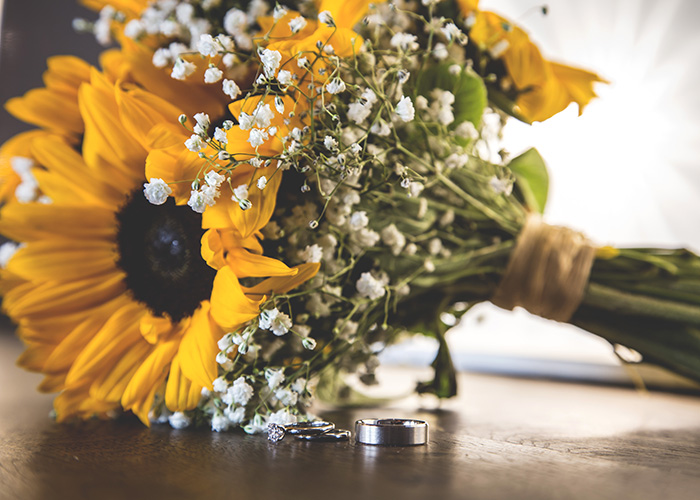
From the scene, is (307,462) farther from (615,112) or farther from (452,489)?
(615,112)

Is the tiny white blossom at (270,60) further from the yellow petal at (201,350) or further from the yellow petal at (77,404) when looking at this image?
the yellow petal at (77,404)

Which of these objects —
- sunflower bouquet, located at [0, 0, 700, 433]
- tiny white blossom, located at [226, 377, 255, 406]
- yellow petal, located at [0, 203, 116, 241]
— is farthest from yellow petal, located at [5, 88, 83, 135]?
tiny white blossom, located at [226, 377, 255, 406]

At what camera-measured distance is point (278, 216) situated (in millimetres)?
521

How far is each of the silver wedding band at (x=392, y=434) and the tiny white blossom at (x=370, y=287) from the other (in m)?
0.10

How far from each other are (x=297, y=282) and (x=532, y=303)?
27cm

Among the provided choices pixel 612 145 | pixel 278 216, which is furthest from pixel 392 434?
pixel 612 145

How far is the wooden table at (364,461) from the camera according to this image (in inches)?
13.8

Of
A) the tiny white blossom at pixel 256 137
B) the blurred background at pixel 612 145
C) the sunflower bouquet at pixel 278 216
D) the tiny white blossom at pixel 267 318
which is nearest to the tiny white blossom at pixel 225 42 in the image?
the sunflower bouquet at pixel 278 216

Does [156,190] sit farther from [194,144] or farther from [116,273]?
[116,273]

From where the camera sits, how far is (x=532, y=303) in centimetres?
65

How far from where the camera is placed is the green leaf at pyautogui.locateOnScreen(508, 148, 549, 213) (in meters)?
0.70

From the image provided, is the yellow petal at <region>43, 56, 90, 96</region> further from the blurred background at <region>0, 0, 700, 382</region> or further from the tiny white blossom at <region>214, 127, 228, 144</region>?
the blurred background at <region>0, 0, 700, 382</region>

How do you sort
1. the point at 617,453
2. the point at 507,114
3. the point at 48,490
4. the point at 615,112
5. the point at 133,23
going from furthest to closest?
the point at 615,112
the point at 507,114
the point at 133,23
the point at 617,453
the point at 48,490

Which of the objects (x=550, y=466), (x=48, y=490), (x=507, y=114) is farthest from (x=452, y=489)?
(x=507, y=114)
